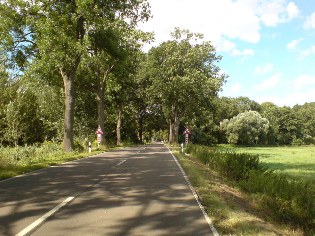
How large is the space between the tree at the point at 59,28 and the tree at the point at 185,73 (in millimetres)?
19734

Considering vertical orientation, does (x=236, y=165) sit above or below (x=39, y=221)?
above

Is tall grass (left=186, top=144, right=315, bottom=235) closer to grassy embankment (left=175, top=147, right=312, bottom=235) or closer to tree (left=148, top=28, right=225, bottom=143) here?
grassy embankment (left=175, top=147, right=312, bottom=235)

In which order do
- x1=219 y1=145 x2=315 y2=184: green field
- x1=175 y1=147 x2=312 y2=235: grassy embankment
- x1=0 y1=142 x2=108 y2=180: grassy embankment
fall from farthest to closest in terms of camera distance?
x1=219 y1=145 x2=315 y2=184: green field → x1=0 y1=142 x2=108 y2=180: grassy embankment → x1=175 y1=147 x2=312 y2=235: grassy embankment

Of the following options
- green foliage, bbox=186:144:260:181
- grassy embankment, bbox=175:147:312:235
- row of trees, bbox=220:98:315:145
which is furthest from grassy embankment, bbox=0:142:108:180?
row of trees, bbox=220:98:315:145

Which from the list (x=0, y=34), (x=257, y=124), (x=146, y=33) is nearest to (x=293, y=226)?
(x=0, y=34)

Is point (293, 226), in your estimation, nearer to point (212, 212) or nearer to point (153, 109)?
point (212, 212)

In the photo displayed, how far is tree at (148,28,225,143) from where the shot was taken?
1822 inches

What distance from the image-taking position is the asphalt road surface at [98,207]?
629cm

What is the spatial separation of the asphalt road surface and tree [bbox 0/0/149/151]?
14016 millimetres

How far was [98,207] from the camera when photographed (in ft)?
26.3

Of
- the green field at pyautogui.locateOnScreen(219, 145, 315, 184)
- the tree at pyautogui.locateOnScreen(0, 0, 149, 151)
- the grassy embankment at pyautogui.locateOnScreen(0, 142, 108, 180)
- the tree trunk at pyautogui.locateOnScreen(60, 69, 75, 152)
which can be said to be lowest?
the green field at pyautogui.locateOnScreen(219, 145, 315, 184)

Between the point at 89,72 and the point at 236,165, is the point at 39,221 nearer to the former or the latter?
the point at 236,165

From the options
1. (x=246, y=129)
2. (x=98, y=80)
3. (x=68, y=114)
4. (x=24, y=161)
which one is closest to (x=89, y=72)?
(x=98, y=80)

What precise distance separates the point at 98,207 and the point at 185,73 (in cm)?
4077
